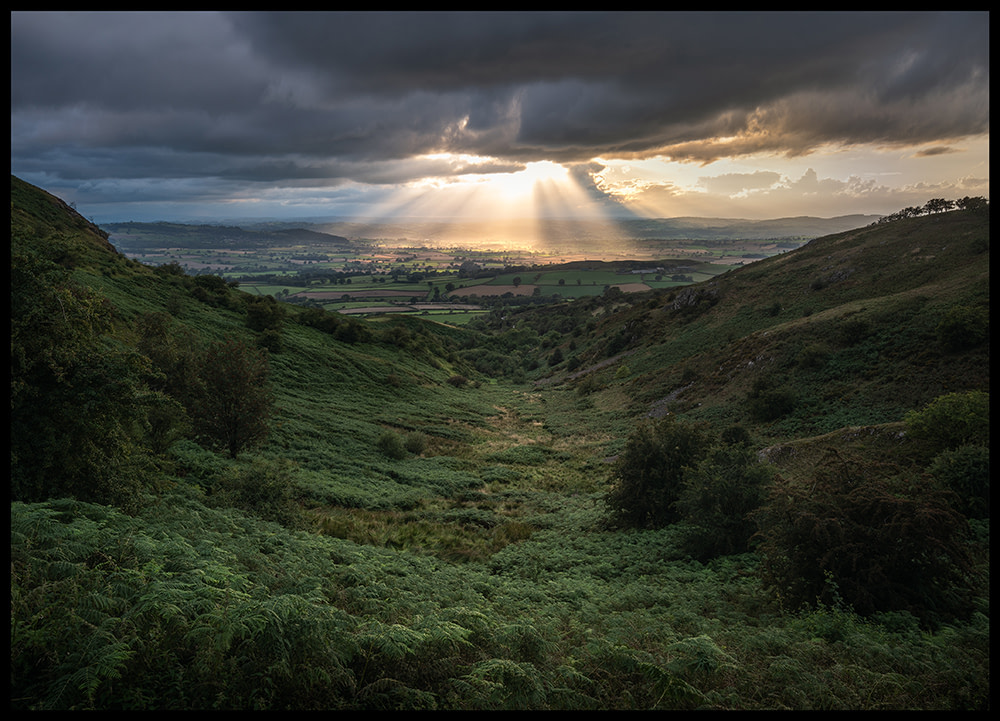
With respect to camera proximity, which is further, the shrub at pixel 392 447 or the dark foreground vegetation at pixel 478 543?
the shrub at pixel 392 447

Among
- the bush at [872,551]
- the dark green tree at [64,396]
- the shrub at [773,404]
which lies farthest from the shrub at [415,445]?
the bush at [872,551]

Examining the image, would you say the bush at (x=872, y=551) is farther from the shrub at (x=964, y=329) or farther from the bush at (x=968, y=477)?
the shrub at (x=964, y=329)

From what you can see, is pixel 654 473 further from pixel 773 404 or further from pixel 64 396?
pixel 64 396

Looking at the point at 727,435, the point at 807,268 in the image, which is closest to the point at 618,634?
the point at 727,435

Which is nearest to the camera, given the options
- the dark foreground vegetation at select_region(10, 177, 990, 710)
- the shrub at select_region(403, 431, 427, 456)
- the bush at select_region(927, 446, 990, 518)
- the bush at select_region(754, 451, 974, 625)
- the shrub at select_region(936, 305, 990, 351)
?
the dark foreground vegetation at select_region(10, 177, 990, 710)

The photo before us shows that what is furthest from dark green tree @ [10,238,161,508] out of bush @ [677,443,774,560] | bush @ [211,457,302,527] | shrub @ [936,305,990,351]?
shrub @ [936,305,990,351]

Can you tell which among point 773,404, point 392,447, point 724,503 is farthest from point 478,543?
point 773,404

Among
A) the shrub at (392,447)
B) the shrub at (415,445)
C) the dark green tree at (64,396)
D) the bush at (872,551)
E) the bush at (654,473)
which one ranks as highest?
the dark green tree at (64,396)

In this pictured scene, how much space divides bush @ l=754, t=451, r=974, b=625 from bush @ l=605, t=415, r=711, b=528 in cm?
712

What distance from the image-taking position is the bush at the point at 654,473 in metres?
18.1

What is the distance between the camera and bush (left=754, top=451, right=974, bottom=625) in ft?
29.9

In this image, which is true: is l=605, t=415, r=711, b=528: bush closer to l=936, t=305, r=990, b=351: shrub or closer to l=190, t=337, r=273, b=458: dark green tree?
l=190, t=337, r=273, b=458: dark green tree

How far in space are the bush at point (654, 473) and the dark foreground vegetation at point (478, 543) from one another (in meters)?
0.10

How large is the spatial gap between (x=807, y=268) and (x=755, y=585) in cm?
6938
